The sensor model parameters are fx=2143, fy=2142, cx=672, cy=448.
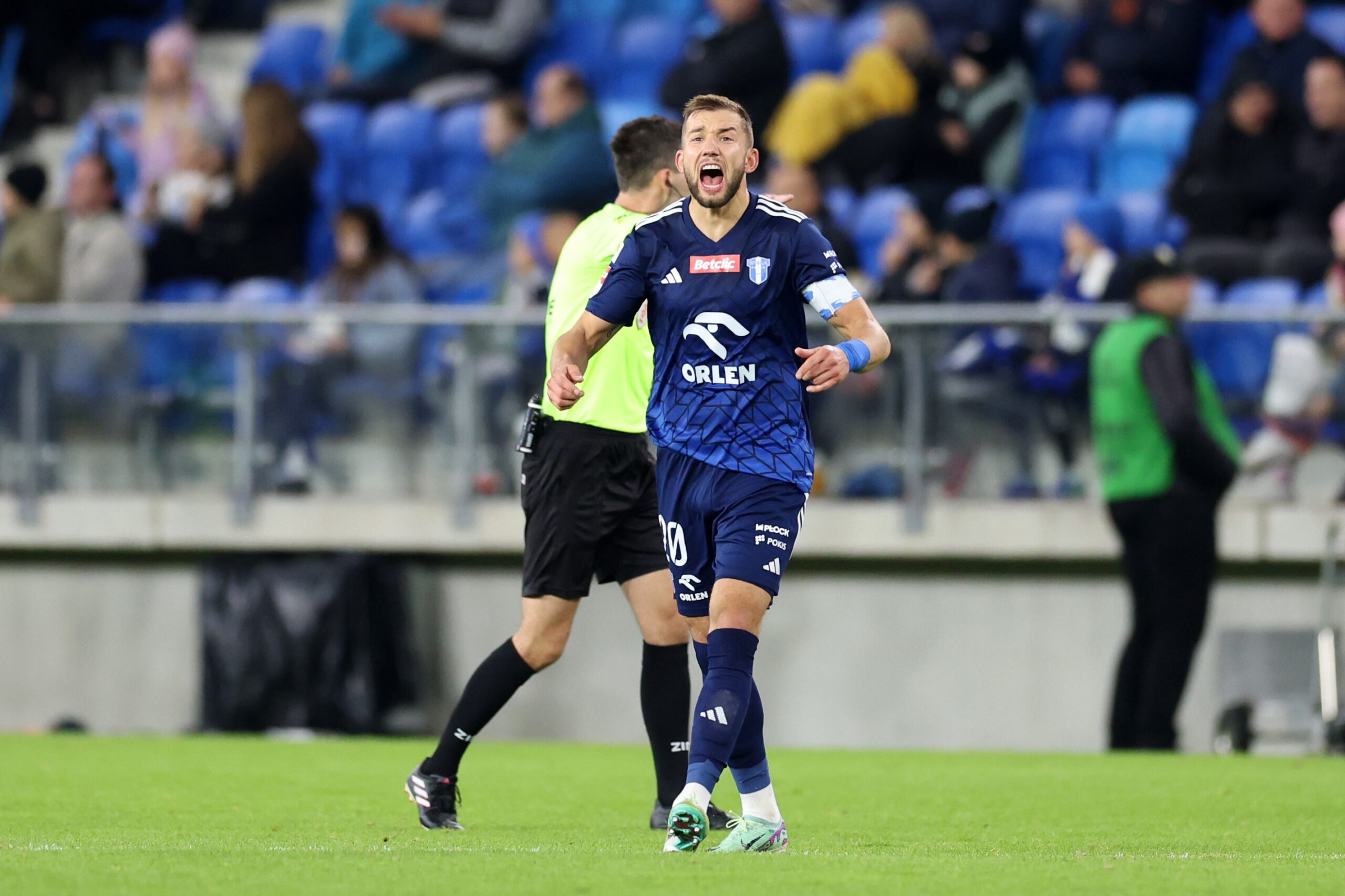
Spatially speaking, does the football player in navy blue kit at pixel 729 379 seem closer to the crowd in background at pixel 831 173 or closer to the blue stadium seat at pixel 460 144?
the crowd in background at pixel 831 173

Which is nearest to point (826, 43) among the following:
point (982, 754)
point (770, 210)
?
point (982, 754)

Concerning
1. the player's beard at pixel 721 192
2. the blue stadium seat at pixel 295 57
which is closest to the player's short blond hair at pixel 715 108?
the player's beard at pixel 721 192

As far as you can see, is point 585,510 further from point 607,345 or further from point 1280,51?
point 1280,51

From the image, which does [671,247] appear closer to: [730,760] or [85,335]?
[730,760]

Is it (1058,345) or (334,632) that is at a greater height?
(1058,345)

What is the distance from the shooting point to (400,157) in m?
15.6

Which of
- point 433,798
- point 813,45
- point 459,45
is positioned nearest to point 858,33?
point 813,45

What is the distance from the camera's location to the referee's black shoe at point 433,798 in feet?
21.4

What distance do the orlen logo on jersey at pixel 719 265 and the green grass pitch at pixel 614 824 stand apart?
4.96 feet

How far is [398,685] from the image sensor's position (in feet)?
40.6

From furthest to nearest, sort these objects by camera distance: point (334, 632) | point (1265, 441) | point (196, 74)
A: 1. point (196, 74)
2. point (334, 632)
3. point (1265, 441)

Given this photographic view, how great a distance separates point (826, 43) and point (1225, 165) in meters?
3.89

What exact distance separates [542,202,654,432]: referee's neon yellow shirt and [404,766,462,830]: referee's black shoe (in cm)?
119

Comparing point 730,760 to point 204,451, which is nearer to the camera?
point 730,760
